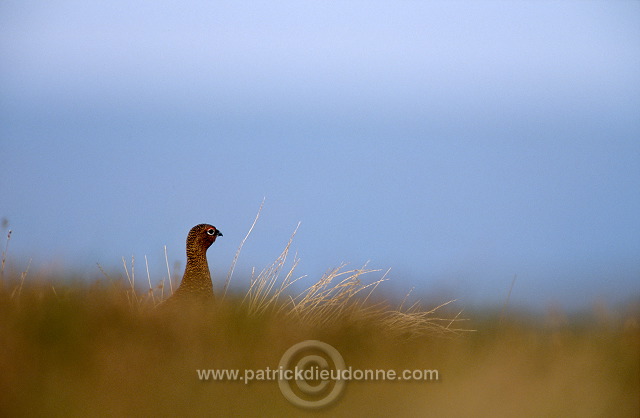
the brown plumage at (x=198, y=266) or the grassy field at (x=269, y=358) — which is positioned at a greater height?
the brown plumage at (x=198, y=266)

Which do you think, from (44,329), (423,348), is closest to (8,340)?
(44,329)

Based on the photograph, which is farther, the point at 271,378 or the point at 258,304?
the point at 258,304

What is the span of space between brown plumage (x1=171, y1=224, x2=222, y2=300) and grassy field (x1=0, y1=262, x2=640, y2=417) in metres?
0.19

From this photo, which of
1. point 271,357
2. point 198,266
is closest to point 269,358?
point 271,357

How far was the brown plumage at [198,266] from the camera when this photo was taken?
613 centimetres

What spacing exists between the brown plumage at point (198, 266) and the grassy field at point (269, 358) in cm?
19

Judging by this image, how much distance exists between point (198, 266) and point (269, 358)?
1312 millimetres

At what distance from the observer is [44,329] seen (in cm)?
530

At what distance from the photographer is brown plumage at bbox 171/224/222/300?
6129mm

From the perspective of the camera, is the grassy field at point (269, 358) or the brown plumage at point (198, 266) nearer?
the grassy field at point (269, 358)

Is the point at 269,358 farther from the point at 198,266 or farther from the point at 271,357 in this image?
the point at 198,266

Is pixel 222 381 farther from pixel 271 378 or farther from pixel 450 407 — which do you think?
pixel 450 407

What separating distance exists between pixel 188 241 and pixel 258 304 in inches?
33.2

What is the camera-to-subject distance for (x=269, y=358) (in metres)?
5.21
